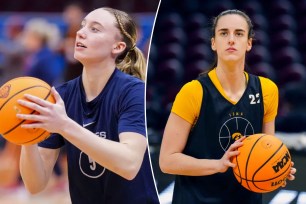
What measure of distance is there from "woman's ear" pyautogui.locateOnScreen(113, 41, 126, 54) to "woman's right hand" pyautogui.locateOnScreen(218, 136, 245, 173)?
33 centimetres

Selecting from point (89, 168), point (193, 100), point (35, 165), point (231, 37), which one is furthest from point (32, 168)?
point (231, 37)

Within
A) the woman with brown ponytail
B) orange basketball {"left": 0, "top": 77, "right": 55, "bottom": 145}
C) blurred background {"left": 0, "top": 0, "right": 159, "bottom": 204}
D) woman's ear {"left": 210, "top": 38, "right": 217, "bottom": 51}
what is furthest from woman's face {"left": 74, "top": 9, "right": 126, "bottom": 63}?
blurred background {"left": 0, "top": 0, "right": 159, "bottom": 204}

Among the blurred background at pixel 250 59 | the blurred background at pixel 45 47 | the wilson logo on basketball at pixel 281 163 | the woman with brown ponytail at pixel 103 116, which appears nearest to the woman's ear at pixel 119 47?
the woman with brown ponytail at pixel 103 116

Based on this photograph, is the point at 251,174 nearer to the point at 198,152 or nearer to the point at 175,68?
the point at 198,152

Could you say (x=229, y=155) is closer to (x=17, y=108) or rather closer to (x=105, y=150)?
(x=105, y=150)

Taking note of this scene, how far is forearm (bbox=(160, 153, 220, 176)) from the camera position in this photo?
1102mm

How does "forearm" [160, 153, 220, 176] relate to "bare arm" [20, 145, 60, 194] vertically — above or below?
above

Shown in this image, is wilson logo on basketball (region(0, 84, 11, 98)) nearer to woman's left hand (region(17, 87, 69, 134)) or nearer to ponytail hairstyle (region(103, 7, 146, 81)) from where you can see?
woman's left hand (region(17, 87, 69, 134))

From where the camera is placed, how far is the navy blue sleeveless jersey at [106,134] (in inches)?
47.3

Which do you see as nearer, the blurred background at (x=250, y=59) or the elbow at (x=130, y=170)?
the elbow at (x=130, y=170)

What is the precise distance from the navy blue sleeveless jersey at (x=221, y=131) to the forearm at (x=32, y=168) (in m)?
0.30

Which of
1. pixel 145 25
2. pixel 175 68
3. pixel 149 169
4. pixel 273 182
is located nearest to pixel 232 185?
pixel 273 182

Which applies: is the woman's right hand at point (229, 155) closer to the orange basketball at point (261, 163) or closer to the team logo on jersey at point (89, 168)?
the orange basketball at point (261, 163)

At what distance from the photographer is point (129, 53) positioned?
4.29 ft
